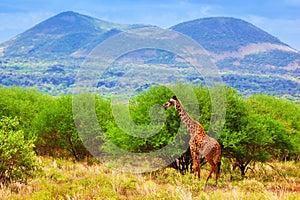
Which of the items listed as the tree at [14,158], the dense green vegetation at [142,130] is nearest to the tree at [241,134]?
the dense green vegetation at [142,130]

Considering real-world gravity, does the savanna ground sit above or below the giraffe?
below

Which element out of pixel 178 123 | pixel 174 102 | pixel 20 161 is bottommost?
pixel 20 161

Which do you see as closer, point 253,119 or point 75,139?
point 253,119

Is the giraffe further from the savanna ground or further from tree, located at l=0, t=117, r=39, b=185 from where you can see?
Result: tree, located at l=0, t=117, r=39, b=185

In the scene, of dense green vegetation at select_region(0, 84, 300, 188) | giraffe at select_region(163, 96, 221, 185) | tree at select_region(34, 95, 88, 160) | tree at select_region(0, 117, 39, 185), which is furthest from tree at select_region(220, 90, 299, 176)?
tree at select_region(34, 95, 88, 160)

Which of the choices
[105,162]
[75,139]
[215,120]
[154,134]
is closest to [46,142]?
[75,139]

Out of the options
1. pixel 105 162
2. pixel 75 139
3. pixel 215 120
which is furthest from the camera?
pixel 75 139

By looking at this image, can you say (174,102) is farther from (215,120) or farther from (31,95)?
(31,95)

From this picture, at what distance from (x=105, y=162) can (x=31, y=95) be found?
84.0ft

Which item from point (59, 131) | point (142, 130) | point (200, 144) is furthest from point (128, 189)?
point (59, 131)

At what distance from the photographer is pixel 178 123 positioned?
2483cm

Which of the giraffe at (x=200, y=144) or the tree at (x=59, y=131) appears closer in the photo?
the giraffe at (x=200, y=144)

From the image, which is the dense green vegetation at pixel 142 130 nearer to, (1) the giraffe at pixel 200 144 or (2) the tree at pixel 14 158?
(2) the tree at pixel 14 158

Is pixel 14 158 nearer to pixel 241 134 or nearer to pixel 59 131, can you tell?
pixel 241 134
